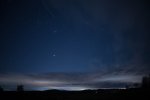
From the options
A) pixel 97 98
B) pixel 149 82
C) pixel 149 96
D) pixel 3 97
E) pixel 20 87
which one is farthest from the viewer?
pixel 20 87

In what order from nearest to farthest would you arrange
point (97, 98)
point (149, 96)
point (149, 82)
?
point (149, 96) < point (97, 98) < point (149, 82)

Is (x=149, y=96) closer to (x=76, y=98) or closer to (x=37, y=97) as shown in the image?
(x=76, y=98)

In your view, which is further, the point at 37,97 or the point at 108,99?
the point at 37,97

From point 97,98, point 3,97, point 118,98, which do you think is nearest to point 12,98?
point 3,97

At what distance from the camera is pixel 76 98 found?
55.2 metres

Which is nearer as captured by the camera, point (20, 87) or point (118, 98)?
point (118, 98)

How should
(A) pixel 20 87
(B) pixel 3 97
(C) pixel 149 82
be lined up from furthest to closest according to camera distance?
(A) pixel 20 87, (C) pixel 149 82, (B) pixel 3 97

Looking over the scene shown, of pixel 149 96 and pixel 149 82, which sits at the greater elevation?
pixel 149 82

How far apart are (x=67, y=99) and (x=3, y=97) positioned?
60.3ft

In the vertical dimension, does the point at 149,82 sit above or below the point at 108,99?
above

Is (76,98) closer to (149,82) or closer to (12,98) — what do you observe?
(12,98)

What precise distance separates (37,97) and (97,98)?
1619 cm

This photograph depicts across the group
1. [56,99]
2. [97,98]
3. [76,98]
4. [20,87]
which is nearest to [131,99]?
[97,98]

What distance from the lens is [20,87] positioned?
89.9 m
